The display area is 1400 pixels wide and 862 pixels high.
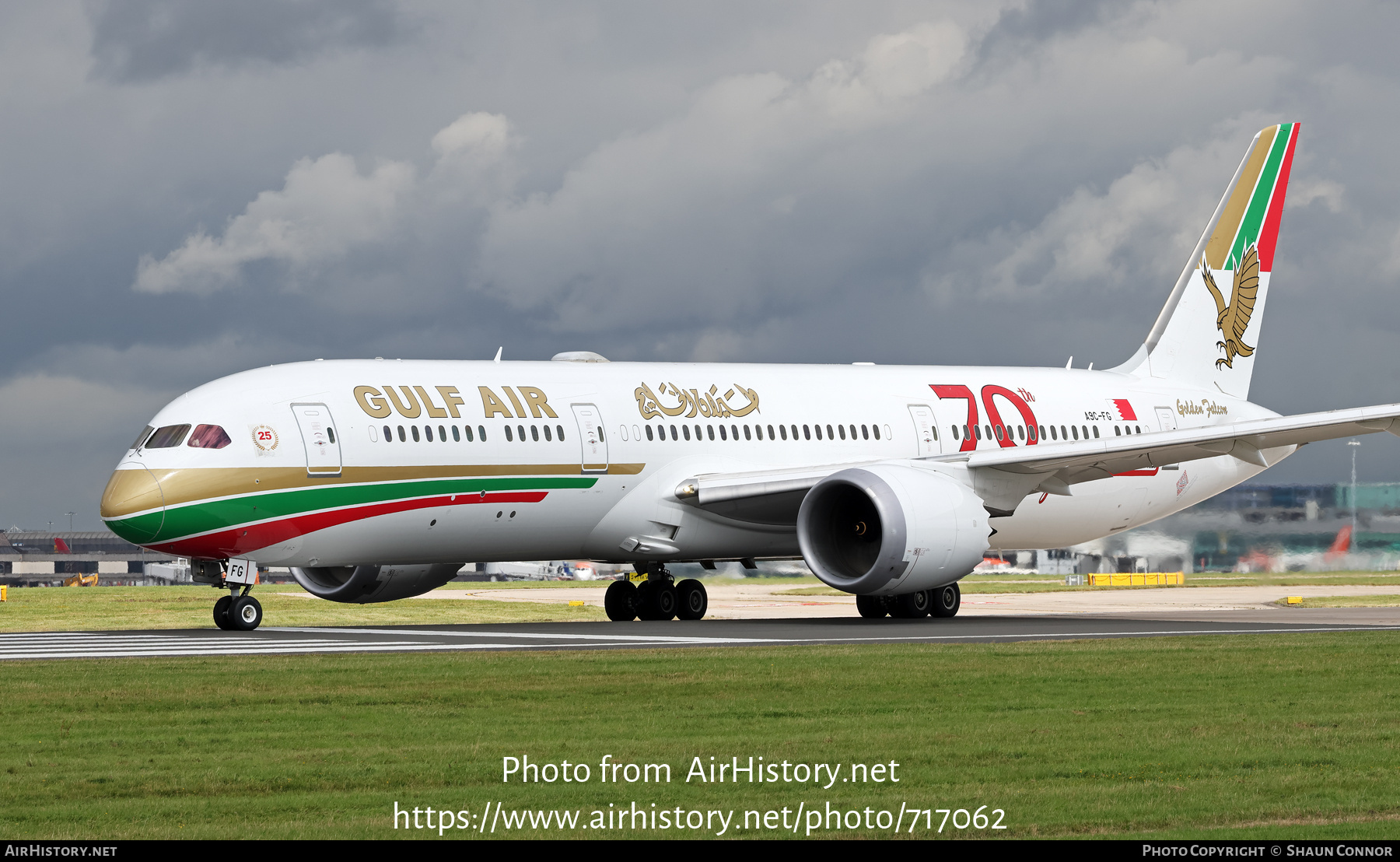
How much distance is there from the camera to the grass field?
10273mm

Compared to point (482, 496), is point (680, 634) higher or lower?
lower

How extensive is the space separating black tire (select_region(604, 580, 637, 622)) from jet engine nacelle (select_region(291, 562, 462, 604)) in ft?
9.97

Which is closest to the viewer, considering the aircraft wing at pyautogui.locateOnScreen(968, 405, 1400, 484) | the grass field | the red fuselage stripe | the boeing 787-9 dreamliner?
the grass field

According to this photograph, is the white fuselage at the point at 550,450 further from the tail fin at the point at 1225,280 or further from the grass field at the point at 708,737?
the grass field at the point at 708,737

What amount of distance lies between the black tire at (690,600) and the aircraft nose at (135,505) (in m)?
10.5

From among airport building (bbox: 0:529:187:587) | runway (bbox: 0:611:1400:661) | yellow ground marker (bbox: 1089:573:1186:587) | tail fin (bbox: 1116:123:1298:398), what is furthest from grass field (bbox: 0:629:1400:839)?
airport building (bbox: 0:529:187:587)

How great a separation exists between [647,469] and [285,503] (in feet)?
21.5

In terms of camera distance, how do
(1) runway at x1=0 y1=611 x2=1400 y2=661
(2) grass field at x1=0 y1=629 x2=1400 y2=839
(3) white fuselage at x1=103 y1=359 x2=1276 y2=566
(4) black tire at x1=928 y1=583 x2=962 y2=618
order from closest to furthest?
(2) grass field at x1=0 y1=629 x2=1400 y2=839, (1) runway at x1=0 y1=611 x2=1400 y2=661, (3) white fuselage at x1=103 y1=359 x2=1276 y2=566, (4) black tire at x1=928 y1=583 x2=962 y2=618

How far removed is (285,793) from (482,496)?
16790mm

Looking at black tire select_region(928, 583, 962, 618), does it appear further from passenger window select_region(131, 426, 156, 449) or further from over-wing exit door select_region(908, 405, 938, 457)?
passenger window select_region(131, 426, 156, 449)

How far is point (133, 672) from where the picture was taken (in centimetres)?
Answer: 1844

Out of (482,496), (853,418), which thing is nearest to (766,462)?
(853,418)

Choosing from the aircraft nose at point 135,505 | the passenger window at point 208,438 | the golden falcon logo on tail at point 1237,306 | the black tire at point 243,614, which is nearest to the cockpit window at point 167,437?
the passenger window at point 208,438

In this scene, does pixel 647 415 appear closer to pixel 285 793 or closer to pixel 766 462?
pixel 766 462
